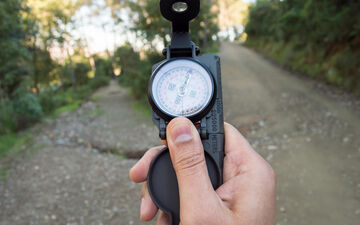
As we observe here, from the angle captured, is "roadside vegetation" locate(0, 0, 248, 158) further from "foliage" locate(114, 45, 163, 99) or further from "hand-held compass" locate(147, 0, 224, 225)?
"hand-held compass" locate(147, 0, 224, 225)

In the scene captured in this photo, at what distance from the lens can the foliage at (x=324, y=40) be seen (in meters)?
7.70

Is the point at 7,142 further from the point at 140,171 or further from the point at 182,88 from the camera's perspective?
the point at 182,88

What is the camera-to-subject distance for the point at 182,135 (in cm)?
134

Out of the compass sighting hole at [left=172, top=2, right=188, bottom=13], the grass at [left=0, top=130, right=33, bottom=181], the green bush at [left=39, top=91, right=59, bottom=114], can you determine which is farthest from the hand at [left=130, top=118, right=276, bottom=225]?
the green bush at [left=39, top=91, right=59, bottom=114]

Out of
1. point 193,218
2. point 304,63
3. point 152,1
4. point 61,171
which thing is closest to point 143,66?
point 152,1

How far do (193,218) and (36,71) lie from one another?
1537cm

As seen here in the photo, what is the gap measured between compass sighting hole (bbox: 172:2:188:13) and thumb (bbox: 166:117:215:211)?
719 mm

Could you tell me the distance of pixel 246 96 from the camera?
915 centimetres

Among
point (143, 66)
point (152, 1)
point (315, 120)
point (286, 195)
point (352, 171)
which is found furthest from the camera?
point (143, 66)

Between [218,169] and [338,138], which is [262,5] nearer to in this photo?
[338,138]

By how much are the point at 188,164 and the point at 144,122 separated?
687 centimetres

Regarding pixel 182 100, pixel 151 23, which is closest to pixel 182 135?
pixel 182 100

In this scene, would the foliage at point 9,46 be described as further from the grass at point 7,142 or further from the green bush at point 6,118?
the grass at point 7,142

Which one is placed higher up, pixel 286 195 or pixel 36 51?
pixel 36 51
